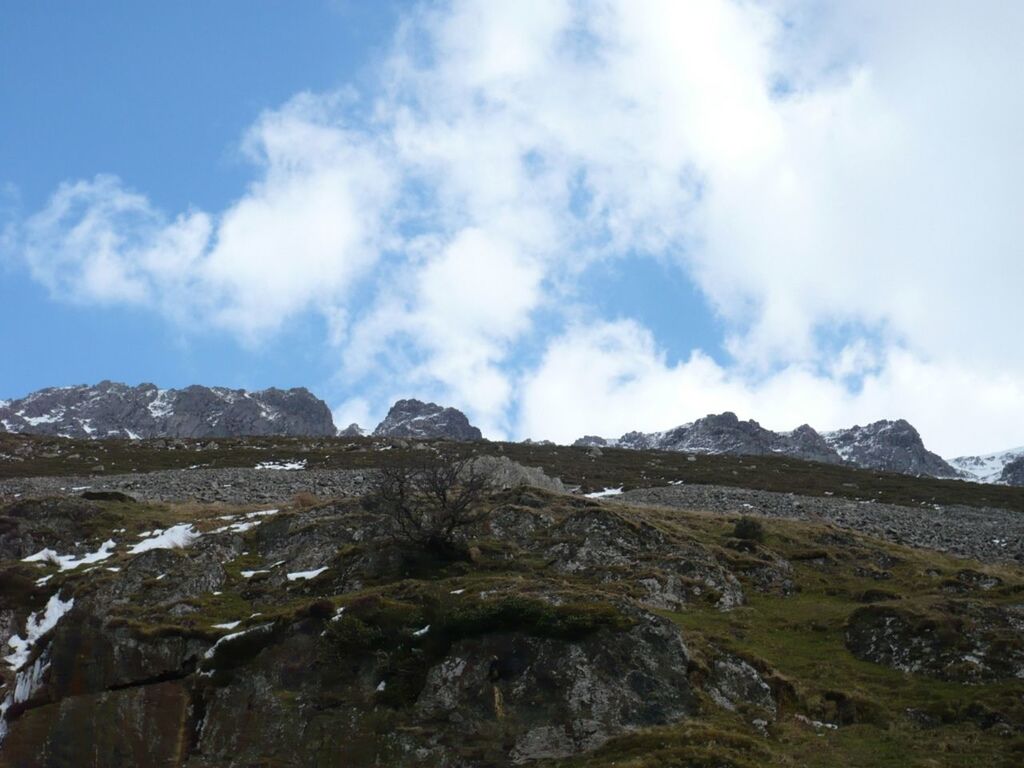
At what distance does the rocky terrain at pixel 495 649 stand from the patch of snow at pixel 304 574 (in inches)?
6.5

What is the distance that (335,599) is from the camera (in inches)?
1113

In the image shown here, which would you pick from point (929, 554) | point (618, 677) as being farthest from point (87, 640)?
point (929, 554)

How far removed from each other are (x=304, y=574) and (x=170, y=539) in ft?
29.3

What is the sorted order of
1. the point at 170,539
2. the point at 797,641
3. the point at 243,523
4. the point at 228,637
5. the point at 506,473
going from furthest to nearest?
the point at 506,473
the point at 243,523
the point at 170,539
the point at 797,641
the point at 228,637

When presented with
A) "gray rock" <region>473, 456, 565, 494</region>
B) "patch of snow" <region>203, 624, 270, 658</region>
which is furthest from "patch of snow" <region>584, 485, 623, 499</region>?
"patch of snow" <region>203, 624, 270, 658</region>

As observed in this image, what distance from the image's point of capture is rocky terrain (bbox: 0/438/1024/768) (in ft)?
69.8

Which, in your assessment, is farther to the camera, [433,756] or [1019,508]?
[1019,508]

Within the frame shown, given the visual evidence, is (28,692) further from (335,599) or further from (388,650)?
(388,650)

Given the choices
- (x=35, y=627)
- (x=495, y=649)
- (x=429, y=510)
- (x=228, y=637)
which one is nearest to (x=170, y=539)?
(x=35, y=627)

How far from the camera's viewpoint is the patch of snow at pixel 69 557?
36.9 metres

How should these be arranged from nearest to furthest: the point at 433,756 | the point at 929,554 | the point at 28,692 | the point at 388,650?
the point at 433,756 → the point at 388,650 → the point at 28,692 → the point at 929,554

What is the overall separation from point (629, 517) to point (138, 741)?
23036 mm

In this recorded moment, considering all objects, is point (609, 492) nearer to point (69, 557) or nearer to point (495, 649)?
point (69, 557)

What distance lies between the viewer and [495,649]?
78.9 ft
